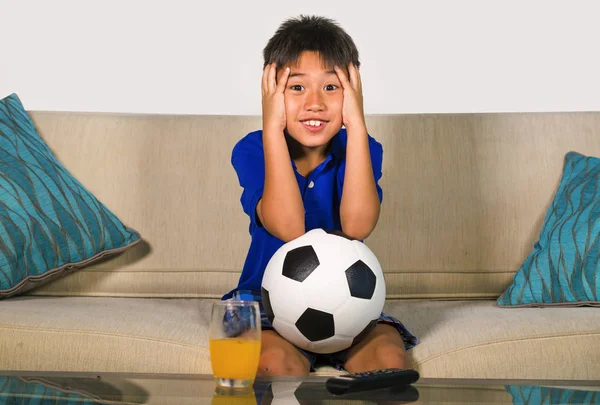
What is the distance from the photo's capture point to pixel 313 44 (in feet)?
6.19

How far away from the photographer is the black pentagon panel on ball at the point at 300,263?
1.52 meters

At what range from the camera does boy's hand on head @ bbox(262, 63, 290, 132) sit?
183cm

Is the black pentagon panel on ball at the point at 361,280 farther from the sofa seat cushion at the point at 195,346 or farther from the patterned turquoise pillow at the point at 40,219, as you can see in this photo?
the patterned turquoise pillow at the point at 40,219

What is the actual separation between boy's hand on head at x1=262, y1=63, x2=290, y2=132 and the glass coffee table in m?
0.74

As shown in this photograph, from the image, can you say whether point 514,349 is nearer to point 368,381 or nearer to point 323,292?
point 323,292

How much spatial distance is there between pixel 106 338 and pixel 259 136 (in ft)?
2.09

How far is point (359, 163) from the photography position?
1.83m

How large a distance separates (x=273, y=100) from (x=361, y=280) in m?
0.51

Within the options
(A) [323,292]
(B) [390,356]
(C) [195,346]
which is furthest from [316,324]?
(C) [195,346]

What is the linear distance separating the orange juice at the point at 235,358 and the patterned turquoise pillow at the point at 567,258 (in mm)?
1124

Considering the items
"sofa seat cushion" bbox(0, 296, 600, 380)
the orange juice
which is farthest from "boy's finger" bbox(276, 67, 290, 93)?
the orange juice

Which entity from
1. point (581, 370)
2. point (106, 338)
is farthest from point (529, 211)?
point (106, 338)

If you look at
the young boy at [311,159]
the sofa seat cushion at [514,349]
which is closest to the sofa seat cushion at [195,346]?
the sofa seat cushion at [514,349]

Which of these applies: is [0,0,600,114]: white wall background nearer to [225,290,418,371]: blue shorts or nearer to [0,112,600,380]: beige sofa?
[0,112,600,380]: beige sofa
